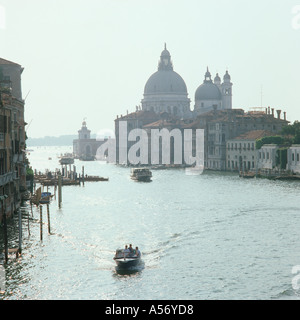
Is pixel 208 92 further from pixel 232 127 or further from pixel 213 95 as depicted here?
pixel 232 127

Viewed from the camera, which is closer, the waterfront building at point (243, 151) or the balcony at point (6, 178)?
the balcony at point (6, 178)

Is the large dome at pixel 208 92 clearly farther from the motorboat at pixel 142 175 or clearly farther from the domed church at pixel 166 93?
the motorboat at pixel 142 175

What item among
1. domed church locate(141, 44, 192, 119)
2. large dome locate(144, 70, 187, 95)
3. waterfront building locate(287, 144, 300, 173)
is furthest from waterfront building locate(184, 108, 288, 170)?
large dome locate(144, 70, 187, 95)

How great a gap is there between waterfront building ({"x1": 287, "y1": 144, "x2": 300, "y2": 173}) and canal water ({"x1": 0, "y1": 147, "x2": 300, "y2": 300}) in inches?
979

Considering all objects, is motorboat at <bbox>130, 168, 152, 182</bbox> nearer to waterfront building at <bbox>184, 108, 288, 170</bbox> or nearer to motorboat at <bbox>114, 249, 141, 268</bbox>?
waterfront building at <bbox>184, 108, 288, 170</bbox>

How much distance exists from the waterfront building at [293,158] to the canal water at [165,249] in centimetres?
2487

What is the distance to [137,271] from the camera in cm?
3044

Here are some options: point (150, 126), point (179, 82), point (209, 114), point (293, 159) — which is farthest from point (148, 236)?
point (179, 82)

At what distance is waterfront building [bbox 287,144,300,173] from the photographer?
85.5 metres

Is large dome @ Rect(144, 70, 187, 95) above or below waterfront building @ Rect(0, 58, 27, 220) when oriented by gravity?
above

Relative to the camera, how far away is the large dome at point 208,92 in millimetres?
176500

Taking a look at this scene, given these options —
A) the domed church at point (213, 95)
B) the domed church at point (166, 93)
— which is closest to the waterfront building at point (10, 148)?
the domed church at point (213, 95)

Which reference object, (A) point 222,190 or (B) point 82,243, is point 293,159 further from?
(B) point 82,243

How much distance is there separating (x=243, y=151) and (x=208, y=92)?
7626cm
